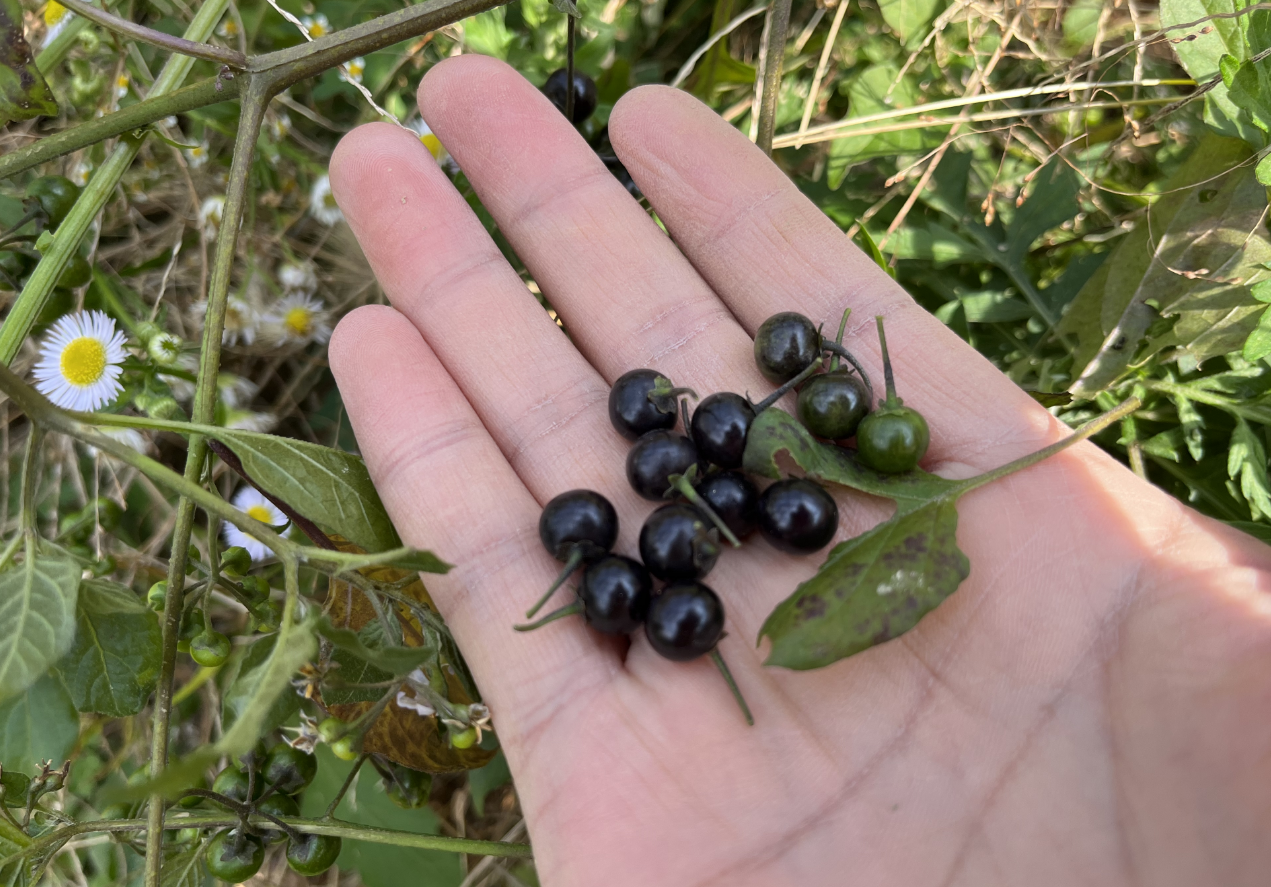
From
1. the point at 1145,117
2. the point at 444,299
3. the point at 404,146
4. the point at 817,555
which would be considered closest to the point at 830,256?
the point at 817,555

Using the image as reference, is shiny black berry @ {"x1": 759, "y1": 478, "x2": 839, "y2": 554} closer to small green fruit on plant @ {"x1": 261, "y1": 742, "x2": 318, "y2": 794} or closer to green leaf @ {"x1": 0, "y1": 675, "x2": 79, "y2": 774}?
small green fruit on plant @ {"x1": 261, "y1": 742, "x2": 318, "y2": 794}

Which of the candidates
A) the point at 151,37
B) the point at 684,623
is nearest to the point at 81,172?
the point at 151,37

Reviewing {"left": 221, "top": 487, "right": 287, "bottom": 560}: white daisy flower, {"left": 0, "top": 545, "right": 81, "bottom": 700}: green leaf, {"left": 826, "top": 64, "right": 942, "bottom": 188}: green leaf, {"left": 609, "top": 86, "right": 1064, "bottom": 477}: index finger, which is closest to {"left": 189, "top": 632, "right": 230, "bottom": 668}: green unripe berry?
{"left": 0, "top": 545, "right": 81, "bottom": 700}: green leaf

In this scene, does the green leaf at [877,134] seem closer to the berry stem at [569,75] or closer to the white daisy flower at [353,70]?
the berry stem at [569,75]

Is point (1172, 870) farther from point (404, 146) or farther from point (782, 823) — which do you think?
point (404, 146)

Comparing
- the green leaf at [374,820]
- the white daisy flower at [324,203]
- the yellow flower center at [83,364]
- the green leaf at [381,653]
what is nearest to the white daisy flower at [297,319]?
the white daisy flower at [324,203]

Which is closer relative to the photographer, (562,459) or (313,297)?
(562,459)
